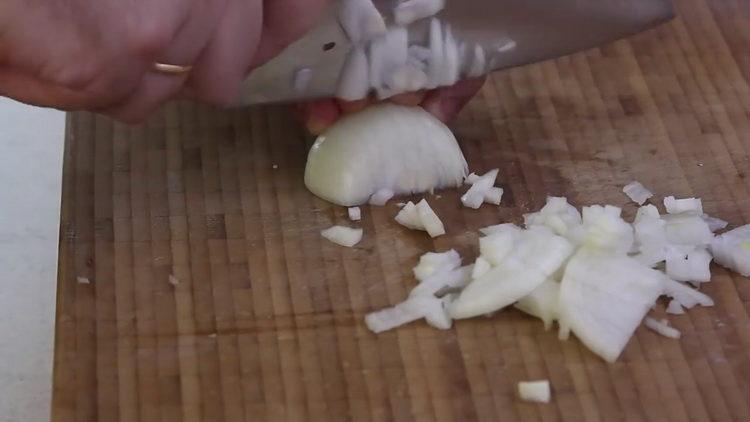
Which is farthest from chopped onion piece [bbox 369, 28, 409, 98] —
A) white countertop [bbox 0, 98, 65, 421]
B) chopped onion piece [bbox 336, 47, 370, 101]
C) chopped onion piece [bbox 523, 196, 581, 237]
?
white countertop [bbox 0, 98, 65, 421]

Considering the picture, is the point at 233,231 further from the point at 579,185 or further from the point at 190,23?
the point at 579,185

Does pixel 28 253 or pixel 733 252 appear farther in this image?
pixel 28 253

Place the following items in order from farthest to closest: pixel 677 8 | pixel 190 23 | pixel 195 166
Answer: pixel 677 8 < pixel 195 166 < pixel 190 23

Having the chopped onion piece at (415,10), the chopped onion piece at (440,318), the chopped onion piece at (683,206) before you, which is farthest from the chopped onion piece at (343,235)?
the chopped onion piece at (683,206)

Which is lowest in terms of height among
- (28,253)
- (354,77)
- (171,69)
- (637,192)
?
(28,253)

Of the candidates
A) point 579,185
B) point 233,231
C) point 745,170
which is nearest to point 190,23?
point 233,231

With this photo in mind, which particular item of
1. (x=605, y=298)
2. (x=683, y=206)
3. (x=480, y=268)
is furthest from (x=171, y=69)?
(x=683, y=206)

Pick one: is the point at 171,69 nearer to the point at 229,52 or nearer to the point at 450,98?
the point at 229,52
